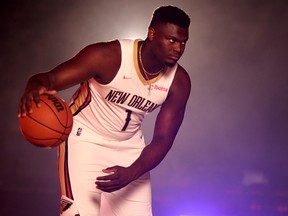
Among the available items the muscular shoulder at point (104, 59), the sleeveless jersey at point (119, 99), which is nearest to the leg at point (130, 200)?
the sleeveless jersey at point (119, 99)

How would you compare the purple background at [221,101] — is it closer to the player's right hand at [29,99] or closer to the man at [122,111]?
the man at [122,111]

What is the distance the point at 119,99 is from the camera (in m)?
2.38

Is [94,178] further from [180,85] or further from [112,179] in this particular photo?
[180,85]

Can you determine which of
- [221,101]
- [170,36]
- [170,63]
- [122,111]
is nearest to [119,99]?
[122,111]

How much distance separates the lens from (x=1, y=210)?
4.24m

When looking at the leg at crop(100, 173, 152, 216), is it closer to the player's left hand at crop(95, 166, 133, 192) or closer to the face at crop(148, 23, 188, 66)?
the player's left hand at crop(95, 166, 133, 192)

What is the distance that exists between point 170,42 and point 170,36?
3 cm

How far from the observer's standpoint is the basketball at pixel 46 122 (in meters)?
1.91

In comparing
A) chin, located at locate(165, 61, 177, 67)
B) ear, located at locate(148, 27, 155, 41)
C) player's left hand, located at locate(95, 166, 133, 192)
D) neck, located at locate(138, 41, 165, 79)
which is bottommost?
player's left hand, located at locate(95, 166, 133, 192)

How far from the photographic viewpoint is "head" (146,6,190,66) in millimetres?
2324

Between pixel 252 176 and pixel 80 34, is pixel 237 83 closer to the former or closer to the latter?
pixel 252 176

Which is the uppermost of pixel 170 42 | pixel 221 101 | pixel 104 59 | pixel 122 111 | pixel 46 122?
pixel 221 101

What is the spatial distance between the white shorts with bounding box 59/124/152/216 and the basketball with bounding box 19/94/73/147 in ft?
1.06

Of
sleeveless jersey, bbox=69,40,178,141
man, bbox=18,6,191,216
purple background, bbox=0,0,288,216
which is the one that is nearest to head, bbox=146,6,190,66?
man, bbox=18,6,191,216
